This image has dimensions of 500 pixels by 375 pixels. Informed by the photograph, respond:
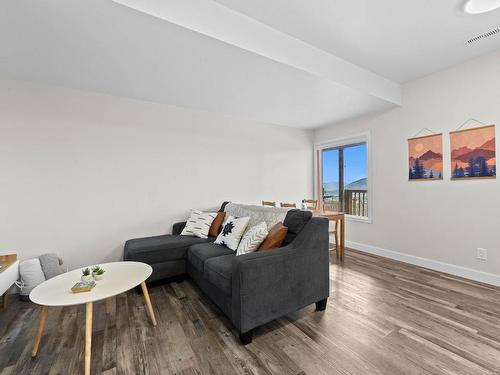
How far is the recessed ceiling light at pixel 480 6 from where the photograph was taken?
5.80 ft

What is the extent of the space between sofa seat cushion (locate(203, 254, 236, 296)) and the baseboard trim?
9.07 feet

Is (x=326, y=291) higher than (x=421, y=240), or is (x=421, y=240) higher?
(x=421, y=240)

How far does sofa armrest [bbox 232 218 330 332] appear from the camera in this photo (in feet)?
5.29

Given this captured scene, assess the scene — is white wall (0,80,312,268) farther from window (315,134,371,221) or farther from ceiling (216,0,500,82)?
ceiling (216,0,500,82)

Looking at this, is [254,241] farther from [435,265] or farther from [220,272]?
[435,265]

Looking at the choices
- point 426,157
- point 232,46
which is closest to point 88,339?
point 232,46

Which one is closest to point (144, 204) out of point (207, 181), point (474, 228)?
point (207, 181)

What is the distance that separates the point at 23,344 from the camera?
5.54 feet

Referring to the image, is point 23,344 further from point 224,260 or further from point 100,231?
point 224,260

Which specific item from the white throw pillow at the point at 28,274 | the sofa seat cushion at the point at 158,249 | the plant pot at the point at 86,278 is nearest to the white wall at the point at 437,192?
the sofa seat cushion at the point at 158,249

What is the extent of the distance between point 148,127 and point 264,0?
2.22 meters

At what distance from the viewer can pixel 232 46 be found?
1.92 m

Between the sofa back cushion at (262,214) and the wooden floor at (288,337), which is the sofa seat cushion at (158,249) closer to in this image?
the wooden floor at (288,337)

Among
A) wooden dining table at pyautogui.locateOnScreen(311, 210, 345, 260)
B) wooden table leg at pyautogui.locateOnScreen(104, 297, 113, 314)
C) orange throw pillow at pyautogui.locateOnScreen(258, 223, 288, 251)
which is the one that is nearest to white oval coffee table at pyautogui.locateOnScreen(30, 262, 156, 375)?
wooden table leg at pyautogui.locateOnScreen(104, 297, 113, 314)
